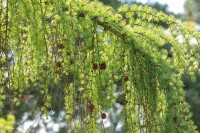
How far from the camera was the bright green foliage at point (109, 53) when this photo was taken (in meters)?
1.29

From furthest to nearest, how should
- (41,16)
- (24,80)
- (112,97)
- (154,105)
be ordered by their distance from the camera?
(24,80)
(112,97)
(154,105)
(41,16)

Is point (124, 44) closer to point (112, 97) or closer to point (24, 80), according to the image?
point (112, 97)

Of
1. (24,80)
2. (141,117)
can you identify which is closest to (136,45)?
(141,117)

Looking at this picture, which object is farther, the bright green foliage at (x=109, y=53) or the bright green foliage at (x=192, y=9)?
the bright green foliage at (x=192, y=9)

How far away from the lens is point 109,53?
1.43 metres

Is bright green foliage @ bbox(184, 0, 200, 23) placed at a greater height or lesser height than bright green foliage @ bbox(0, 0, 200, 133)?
greater

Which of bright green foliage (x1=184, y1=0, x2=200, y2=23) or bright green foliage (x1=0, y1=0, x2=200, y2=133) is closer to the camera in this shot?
bright green foliage (x1=0, y1=0, x2=200, y2=133)

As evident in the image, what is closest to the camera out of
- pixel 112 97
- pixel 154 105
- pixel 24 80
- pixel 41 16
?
pixel 41 16

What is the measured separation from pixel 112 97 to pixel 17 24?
0.41m

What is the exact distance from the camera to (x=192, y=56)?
1.48 meters

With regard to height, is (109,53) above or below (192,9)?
below

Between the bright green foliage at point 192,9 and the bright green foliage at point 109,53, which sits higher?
the bright green foliage at point 192,9

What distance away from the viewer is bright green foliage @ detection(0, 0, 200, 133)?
4.22ft

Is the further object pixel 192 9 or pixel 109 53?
pixel 192 9
